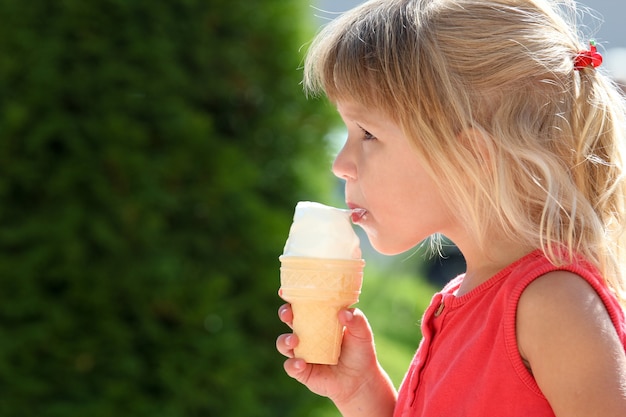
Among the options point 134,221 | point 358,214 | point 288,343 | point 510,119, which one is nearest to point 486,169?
point 510,119

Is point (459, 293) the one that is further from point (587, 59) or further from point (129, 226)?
point (129, 226)

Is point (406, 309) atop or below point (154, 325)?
below

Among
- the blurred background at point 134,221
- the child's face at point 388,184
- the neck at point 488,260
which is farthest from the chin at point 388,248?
the blurred background at point 134,221

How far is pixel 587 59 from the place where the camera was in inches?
82.4

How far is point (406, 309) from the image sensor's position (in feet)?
20.2

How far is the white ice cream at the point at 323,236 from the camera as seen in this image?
86.2 inches

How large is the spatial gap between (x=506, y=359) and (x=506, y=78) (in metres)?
0.59

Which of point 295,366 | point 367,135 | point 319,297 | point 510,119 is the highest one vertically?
point 510,119

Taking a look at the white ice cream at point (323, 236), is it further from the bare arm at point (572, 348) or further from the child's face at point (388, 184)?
the bare arm at point (572, 348)

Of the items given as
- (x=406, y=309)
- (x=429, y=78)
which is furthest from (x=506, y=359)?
(x=406, y=309)

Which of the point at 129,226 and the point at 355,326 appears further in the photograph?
the point at 129,226

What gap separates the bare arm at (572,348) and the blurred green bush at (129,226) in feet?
6.60

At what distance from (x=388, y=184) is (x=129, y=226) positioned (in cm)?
176

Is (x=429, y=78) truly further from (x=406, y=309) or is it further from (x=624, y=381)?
(x=406, y=309)
